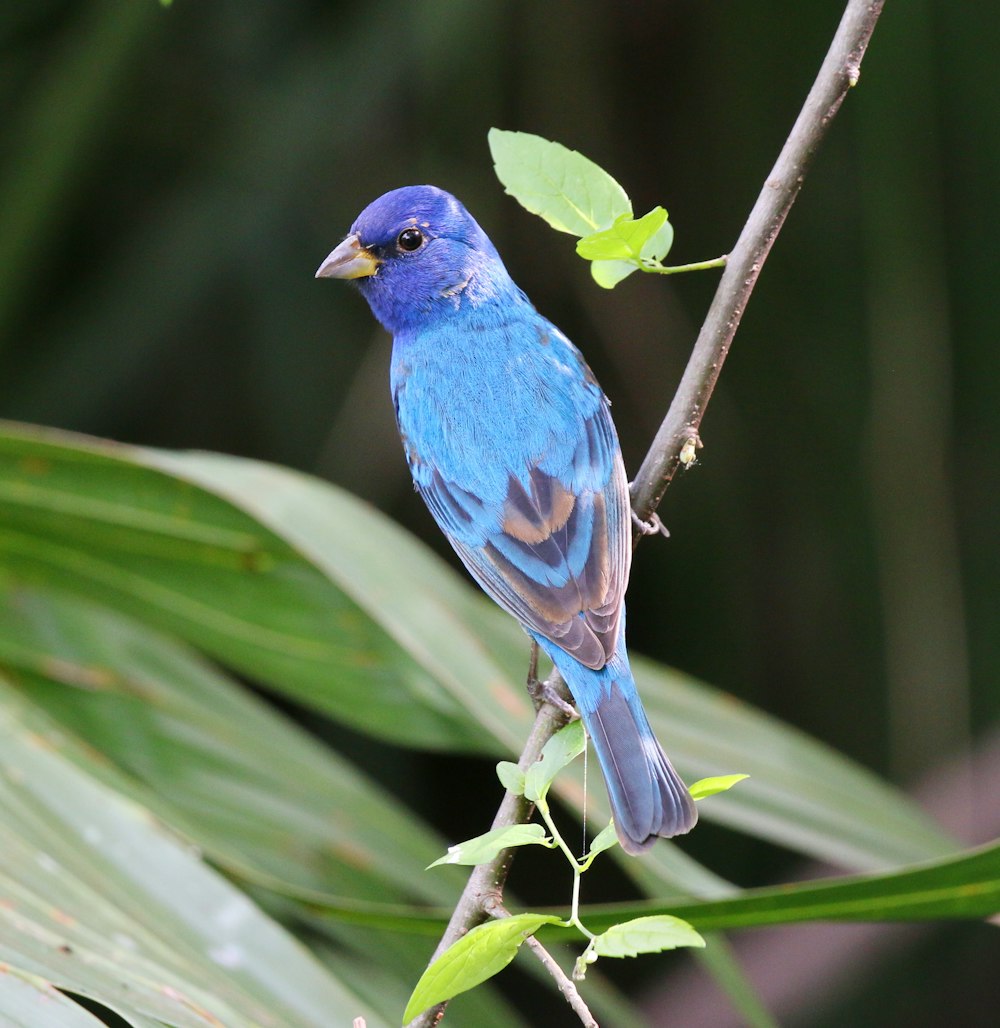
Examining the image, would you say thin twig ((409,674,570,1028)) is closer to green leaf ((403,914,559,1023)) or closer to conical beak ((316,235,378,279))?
green leaf ((403,914,559,1023))

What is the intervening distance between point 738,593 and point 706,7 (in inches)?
66.7

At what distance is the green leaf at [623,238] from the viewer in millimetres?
1262

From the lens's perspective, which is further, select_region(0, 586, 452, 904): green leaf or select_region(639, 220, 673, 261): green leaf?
select_region(0, 586, 452, 904): green leaf

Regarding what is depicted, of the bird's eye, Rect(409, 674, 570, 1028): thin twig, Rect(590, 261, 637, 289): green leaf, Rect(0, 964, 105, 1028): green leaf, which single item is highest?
Rect(590, 261, 637, 289): green leaf

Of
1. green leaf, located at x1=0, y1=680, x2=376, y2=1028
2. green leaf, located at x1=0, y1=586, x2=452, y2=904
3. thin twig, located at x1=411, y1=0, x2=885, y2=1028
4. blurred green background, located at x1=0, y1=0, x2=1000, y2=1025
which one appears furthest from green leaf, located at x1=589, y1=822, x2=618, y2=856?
blurred green background, located at x1=0, y1=0, x2=1000, y2=1025

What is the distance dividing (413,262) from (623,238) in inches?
49.6

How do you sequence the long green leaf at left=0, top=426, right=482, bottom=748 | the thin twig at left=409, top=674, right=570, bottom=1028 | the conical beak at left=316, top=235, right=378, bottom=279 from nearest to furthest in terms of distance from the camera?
the thin twig at left=409, top=674, right=570, bottom=1028 < the long green leaf at left=0, top=426, right=482, bottom=748 < the conical beak at left=316, top=235, right=378, bottom=279

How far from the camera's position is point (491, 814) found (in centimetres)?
374

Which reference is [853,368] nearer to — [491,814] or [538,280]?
[538,280]

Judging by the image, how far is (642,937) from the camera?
105cm

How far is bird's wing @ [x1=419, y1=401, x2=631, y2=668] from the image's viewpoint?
180 cm

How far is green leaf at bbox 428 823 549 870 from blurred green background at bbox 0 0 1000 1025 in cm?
227

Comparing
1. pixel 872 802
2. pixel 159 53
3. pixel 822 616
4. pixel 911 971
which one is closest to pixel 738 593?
pixel 822 616

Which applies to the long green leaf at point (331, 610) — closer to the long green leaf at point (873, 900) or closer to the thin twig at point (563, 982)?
the long green leaf at point (873, 900)
